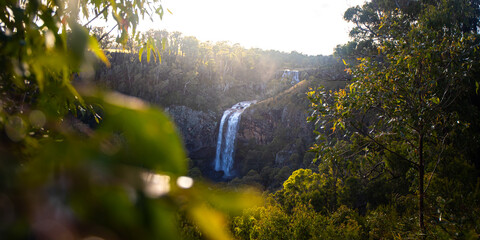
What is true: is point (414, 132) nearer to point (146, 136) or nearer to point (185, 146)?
point (185, 146)

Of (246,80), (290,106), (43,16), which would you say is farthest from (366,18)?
(246,80)

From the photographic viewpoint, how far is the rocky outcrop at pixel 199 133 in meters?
30.5

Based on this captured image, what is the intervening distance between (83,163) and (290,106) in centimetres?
2555

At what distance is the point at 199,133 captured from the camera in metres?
31.2

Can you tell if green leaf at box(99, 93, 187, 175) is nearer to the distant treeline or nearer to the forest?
the forest

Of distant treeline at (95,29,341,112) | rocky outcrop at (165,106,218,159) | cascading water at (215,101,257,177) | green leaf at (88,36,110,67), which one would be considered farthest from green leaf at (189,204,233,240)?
rocky outcrop at (165,106,218,159)

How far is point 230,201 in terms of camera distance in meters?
0.43

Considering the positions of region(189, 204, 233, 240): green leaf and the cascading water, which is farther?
the cascading water

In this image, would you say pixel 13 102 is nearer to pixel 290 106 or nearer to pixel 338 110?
pixel 338 110

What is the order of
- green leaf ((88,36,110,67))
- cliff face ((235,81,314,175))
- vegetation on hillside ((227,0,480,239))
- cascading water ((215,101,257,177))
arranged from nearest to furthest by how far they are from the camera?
green leaf ((88,36,110,67)), vegetation on hillside ((227,0,480,239)), cliff face ((235,81,314,175)), cascading water ((215,101,257,177))

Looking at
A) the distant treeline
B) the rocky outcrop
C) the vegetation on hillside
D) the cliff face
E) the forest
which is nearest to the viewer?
the forest

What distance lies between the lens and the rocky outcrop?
1203 inches

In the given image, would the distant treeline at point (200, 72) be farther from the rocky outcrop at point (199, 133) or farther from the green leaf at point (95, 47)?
the green leaf at point (95, 47)

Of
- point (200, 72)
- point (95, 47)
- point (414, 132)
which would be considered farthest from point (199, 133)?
point (95, 47)
